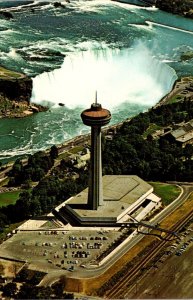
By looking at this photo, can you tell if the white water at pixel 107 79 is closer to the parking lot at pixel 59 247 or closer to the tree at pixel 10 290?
the parking lot at pixel 59 247

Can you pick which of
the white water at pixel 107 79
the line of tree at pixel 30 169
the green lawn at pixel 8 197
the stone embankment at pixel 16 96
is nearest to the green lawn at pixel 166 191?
the line of tree at pixel 30 169

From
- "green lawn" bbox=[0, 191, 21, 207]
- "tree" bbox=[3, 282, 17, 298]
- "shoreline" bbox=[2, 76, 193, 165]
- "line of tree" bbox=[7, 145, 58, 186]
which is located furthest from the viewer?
"shoreline" bbox=[2, 76, 193, 165]

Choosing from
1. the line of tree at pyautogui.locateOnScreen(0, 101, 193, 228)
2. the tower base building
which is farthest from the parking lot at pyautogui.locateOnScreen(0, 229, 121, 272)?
the line of tree at pyautogui.locateOnScreen(0, 101, 193, 228)

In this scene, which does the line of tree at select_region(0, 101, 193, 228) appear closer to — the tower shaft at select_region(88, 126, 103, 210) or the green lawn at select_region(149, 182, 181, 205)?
the green lawn at select_region(149, 182, 181, 205)

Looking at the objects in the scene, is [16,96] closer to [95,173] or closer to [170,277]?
[95,173]

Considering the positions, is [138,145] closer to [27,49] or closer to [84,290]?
[84,290]

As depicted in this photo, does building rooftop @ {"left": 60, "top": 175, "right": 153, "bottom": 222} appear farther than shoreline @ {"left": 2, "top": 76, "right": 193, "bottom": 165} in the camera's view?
No

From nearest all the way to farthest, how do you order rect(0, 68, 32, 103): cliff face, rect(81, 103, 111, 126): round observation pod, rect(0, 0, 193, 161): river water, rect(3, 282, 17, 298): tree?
rect(3, 282, 17, 298): tree, rect(81, 103, 111, 126): round observation pod, rect(0, 0, 193, 161): river water, rect(0, 68, 32, 103): cliff face

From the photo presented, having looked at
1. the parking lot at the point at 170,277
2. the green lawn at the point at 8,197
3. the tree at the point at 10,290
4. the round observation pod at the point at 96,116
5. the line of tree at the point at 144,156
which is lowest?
the green lawn at the point at 8,197
